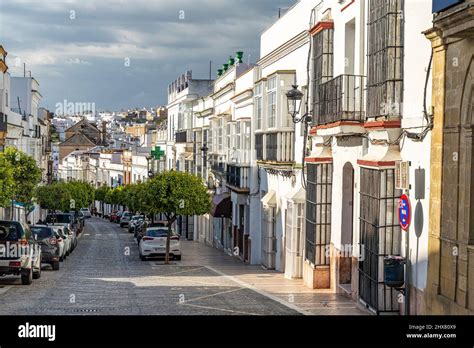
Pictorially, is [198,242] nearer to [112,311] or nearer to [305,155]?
[305,155]

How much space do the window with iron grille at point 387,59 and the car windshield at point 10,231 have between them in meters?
8.76

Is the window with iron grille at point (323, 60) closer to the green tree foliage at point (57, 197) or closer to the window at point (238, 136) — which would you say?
the window at point (238, 136)

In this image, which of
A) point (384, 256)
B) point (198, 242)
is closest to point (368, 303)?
point (384, 256)

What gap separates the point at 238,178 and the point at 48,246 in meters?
9.60

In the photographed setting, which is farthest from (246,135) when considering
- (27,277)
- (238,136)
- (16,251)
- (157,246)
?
(16,251)

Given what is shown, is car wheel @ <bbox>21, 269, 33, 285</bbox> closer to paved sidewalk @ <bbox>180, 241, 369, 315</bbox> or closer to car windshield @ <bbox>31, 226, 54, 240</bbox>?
paved sidewalk @ <bbox>180, 241, 369, 315</bbox>

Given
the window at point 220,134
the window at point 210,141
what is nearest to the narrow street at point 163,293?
the window at point 220,134

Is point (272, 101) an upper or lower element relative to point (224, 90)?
lower

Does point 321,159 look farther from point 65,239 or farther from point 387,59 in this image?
point 65,239

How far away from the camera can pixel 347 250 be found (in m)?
20.5

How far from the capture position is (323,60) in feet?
71.1

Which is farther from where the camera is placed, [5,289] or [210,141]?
[210,141]

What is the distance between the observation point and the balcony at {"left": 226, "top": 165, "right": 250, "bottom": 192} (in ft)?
113
